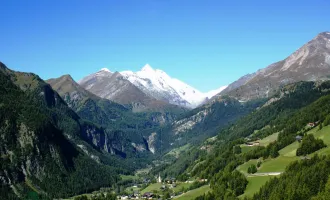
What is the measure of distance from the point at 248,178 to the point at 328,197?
70.7 meters

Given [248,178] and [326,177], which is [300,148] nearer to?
[248,178]

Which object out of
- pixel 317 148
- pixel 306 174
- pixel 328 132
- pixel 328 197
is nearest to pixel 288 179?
pixel 306 174

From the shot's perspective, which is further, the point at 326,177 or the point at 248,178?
the point at 248,178

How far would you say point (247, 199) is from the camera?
497ft

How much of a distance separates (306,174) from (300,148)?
155 ft

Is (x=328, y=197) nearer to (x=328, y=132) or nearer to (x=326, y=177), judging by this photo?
(x=326, y=177)

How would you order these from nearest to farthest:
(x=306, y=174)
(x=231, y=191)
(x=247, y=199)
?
(x=306, y=174), (x=247, y=199), (x=231, y=191)

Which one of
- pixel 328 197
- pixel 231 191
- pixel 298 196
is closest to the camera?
pixel 328 197

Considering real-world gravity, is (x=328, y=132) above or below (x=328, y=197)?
above

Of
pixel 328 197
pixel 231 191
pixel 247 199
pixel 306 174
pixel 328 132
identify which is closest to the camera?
pixel 328 197

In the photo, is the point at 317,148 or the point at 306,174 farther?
the point at 317,148

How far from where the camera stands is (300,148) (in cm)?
18488

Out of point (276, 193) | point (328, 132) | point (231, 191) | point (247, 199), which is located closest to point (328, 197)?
point (276, 193)

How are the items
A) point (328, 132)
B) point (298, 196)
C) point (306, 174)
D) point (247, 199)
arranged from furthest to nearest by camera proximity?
point (328, 132), point (247, 199), point (306, 174), point (298, 196)
